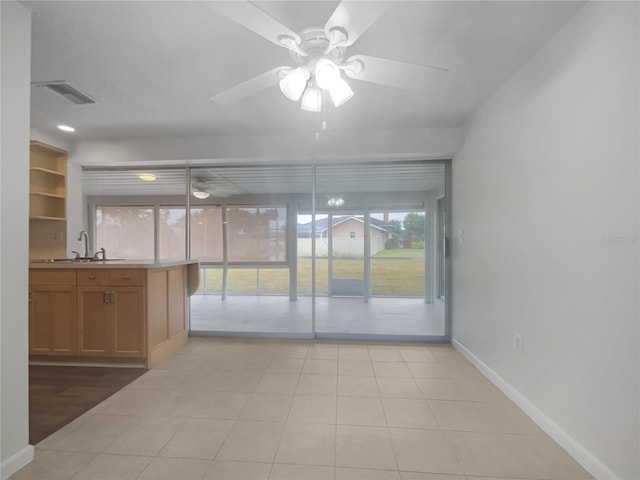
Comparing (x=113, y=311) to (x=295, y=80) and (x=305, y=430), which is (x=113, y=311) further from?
(x=295, y=80)

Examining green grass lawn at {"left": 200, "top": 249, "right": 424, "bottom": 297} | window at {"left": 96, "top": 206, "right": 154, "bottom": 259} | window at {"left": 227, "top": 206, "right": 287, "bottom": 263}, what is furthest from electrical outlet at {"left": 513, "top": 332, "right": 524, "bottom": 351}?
window at {"left": 96, "top": 206, "right": 154, "bottom": 259}

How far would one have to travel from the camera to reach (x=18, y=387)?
146cm

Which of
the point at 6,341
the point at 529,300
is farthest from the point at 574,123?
the point at 6,341

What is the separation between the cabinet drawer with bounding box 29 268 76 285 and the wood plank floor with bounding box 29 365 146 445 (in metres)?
0.81

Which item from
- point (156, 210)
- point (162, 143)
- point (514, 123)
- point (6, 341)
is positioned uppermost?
point (162, 143)

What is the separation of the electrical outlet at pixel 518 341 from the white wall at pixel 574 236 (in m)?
0.05

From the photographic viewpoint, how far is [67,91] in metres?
2.32

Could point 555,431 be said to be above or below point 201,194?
below

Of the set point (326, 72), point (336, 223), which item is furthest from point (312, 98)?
point (336, 223)

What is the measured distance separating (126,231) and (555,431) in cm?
479

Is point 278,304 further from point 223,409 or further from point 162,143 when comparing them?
point 162,143

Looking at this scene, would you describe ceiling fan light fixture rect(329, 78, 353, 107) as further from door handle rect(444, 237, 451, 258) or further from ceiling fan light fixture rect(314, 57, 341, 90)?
door handle rect(444, 237, 451, 258)

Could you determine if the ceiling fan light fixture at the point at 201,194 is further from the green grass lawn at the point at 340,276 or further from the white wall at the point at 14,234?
the white wall at the point at 14,234

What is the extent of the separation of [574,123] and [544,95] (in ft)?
1.19
